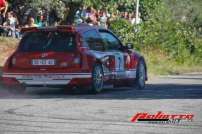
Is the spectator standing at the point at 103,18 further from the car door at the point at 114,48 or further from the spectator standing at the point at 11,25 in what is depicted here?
the car door at the point at 114,48

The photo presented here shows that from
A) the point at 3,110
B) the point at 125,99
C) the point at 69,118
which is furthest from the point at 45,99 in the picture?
the point at 69,118

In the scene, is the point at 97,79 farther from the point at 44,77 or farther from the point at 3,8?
the point at 3,8

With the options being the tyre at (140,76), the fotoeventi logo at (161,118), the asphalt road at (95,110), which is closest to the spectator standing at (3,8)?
the asphalt road at (95,110)

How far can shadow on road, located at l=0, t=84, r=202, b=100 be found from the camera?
663 inches

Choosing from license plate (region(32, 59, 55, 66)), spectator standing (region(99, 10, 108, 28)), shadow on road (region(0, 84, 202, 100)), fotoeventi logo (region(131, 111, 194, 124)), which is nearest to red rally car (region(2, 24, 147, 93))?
license plate (region(32, 59, 55, 66))

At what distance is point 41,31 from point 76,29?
77 cm

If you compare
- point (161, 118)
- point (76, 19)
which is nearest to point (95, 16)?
point (76, 19)

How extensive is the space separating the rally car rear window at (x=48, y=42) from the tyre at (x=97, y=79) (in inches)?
25.1

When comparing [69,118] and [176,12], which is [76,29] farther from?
[176,12]

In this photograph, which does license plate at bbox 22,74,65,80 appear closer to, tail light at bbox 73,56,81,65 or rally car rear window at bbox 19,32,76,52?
tail light at bbox 73,56,81,65

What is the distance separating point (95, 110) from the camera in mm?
13734

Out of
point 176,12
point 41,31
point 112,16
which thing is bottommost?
point 176,12

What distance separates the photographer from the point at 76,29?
60.1 feet

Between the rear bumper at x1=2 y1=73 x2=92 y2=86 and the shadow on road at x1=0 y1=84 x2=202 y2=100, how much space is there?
0.26 m
